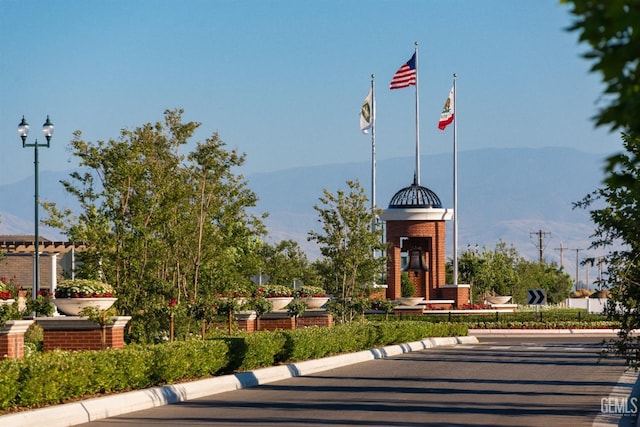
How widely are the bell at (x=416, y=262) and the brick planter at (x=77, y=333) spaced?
45342 mm

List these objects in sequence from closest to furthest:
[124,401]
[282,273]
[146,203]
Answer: [124,401]
[146,203]
[282,273]

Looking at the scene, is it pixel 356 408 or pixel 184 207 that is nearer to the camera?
pixel 356 408

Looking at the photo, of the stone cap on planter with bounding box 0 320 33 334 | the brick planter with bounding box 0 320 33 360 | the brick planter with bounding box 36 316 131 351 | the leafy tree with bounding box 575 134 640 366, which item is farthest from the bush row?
the leafy tree with bounding box 575 134 640 366

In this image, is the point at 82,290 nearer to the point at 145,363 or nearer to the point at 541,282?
the point at 145,363

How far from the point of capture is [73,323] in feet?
69.7

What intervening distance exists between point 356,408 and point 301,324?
1787 cm

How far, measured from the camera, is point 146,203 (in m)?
24.6

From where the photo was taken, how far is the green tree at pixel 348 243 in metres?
37.0

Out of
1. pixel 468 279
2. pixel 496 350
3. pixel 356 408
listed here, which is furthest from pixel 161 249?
pixel 468 279

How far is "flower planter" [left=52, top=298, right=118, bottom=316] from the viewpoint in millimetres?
20891

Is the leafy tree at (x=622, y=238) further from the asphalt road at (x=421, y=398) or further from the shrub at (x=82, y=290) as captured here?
the shrub at (x=82, y=290)

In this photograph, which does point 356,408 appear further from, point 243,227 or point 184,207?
point 243,227

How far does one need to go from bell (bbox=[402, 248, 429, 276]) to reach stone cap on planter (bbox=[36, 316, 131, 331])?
149 feet

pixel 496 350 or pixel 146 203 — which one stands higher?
pixel 146 203
